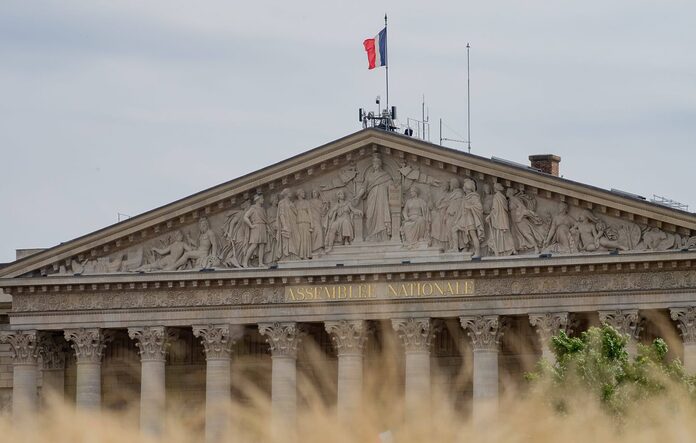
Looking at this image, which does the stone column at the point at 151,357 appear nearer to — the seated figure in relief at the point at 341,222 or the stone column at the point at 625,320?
the seated figure in relief at the point at 341,222

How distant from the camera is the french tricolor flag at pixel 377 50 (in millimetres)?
64125

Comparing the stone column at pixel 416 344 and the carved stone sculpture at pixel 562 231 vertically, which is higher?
the carved stone sculpture at pixel 562 231

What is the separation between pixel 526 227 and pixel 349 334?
23.5 feet

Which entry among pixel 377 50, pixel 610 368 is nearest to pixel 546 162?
pixel 377 50

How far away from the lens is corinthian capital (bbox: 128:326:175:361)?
63.4m

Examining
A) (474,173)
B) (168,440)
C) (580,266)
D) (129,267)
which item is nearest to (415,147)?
(474,173)

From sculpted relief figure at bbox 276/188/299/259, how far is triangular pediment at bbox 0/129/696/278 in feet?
0.11

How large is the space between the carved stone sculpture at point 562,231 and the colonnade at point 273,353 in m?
2.20

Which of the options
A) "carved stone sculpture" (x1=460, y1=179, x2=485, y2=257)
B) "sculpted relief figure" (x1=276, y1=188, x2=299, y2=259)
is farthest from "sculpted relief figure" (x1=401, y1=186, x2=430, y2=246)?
"sculpted relief figure" (x1=276, y1=188, x2=299, y2=259)

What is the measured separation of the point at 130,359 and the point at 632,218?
20.2 meters

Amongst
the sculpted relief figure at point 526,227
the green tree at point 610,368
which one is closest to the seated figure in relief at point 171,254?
the sculpted relief figure at point 526,227

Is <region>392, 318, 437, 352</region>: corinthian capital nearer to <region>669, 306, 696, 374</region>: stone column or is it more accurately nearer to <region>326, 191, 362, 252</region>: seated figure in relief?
<region>326, 191, 362, 252</region>: seated figure in relief

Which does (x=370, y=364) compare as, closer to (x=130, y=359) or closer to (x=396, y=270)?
(x=396, y=270)

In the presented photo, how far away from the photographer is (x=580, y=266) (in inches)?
2280
